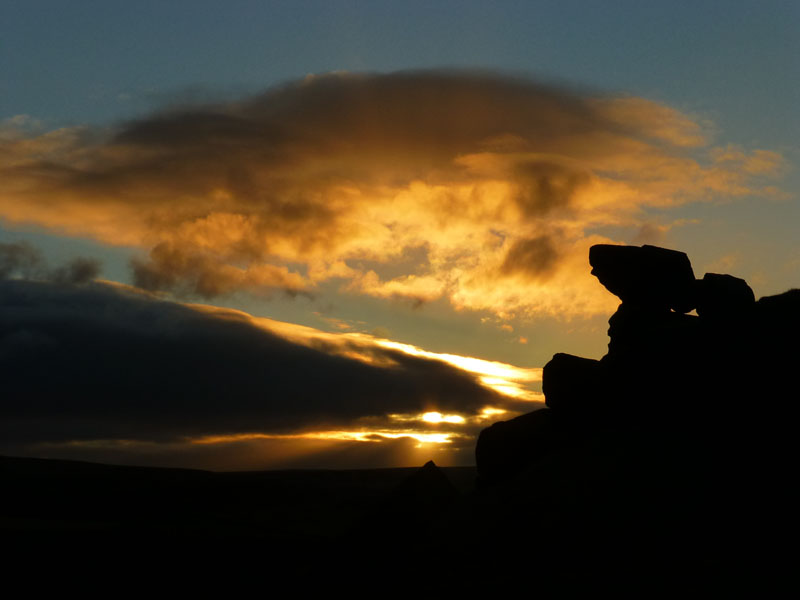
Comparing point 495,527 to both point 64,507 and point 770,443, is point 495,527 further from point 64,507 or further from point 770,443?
point 64,507

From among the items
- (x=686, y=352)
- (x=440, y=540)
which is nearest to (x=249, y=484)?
(x=440, y=540)

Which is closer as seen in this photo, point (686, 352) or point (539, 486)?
point (539, 486)

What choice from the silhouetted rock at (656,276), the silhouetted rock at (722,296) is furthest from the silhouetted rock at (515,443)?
the silhouetted rock at (722,296)

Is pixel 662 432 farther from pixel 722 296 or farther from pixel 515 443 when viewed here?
pixel 722 296

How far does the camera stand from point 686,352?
26.1 meters

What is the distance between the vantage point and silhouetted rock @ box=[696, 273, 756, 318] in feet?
90.3

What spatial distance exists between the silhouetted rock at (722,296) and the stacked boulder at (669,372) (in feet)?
0.14

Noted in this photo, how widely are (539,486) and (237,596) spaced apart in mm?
11723

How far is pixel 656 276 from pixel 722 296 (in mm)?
2652

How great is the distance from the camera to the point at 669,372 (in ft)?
86.2

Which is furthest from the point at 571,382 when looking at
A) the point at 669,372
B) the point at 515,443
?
the point at 669,372

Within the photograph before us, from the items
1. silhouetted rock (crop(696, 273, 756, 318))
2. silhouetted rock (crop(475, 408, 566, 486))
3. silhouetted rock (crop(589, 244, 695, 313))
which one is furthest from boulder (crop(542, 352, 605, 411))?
silhouetted rock (crop(696, 273, 756, 318))

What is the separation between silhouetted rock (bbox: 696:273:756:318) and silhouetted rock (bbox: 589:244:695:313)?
632 millimetres

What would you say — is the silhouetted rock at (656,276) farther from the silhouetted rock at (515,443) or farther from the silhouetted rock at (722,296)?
the silhouetted rock at (515,443)
